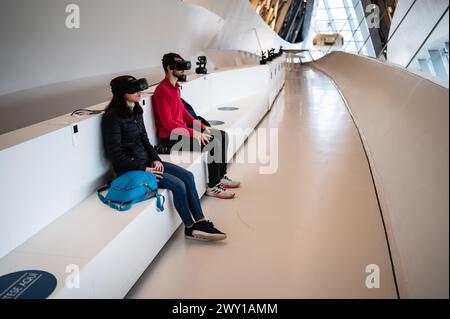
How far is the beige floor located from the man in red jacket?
27 cm

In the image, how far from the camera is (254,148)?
579 cm

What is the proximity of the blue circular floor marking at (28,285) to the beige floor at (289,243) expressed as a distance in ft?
2.30

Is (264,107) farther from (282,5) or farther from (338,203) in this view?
(282,5)

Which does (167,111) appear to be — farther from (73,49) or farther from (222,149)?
(73,49)

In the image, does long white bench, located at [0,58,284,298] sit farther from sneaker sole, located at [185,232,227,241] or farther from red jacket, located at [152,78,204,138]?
red jacket, located at [152,78,204,138]

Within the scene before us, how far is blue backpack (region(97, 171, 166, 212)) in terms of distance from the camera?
8.72 ft

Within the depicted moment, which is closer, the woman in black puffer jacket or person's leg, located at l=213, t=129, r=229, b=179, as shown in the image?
the woman in black puffer jacket

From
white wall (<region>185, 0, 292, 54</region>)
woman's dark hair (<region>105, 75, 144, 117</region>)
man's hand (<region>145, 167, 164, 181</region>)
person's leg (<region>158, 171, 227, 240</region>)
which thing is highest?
white wall (<region>185, 0, 292, 54</region>)

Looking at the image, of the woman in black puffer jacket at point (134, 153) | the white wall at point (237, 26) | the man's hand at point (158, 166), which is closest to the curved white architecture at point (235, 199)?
the woman in black puffer jacket at point (134, 153)

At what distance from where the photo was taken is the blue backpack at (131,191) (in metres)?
2.66

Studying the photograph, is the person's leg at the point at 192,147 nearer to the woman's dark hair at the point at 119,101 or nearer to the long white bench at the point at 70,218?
the long white bench at the point at 70,218

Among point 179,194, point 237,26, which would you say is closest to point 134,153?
point 179,194

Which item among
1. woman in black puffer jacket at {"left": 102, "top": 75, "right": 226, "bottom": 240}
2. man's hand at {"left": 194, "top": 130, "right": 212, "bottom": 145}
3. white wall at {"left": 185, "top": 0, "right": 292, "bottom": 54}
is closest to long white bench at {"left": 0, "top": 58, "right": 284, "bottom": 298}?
woman in black puffer jacket at {"left": 102, "top": 75, "right": 226, "bottom": 240}
